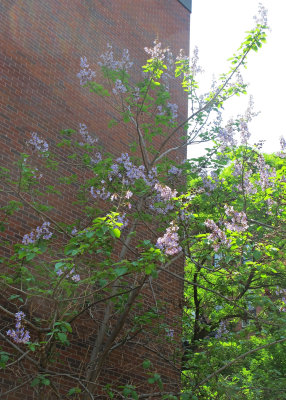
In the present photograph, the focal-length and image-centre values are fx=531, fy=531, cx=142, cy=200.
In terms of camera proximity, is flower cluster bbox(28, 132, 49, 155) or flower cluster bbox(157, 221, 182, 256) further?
flower cluster bbox(28, 132, 49, 155)

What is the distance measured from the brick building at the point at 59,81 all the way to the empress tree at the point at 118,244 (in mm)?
176

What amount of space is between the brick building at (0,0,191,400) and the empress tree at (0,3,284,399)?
176mm

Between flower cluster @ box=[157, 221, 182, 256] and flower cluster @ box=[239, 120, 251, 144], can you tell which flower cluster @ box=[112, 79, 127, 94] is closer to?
flower cluster @ box=[239, 120, 251, 144]

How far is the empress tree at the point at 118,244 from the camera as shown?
6.85 m

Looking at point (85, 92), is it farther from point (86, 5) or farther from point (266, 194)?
point (266, 194)

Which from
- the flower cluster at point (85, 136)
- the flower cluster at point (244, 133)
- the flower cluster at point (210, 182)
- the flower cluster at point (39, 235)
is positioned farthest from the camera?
the flower cluster at point (85, 136)

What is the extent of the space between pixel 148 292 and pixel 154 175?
11.0ft

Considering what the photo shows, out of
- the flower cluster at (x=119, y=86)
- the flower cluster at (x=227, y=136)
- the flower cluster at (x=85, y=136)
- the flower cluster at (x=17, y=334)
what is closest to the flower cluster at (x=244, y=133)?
the flower cluster at (x=227, y=136)

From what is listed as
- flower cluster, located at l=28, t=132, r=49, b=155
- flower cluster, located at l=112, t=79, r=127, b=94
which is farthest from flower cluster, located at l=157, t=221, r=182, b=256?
flower cluster, located at l=112, t=79, r=127, b=94

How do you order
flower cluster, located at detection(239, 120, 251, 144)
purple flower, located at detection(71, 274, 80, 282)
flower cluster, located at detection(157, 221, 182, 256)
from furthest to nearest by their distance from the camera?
flower cluster, located at detection(239, 120, 251, 144), purple flower, located at detection(71, 274, 80, 282), flower cluster, located at detection(157, 221, 182, 256)

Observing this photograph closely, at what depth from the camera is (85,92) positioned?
36.8 ft

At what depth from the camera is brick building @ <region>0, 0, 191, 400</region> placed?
9367mm

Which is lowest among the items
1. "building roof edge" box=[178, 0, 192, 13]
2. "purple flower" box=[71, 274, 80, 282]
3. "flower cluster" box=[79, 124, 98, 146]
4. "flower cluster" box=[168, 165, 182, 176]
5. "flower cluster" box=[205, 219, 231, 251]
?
"purple flower" box=[71, 274, 80, 282]

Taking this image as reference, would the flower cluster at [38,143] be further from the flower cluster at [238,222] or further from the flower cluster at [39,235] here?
the flower cluster at [238,222]
